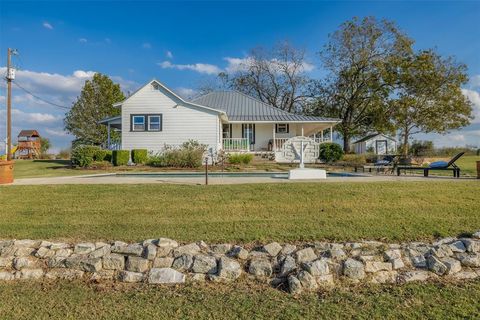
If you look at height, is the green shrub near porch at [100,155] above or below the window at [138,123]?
below

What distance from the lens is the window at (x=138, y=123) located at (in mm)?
20594

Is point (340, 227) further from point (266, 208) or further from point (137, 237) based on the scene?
point (137, 237)

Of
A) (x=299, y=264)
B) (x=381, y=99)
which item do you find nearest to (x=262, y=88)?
(x=381, y=99)

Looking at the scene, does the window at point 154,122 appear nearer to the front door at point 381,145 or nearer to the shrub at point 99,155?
the shrub at point 99,155

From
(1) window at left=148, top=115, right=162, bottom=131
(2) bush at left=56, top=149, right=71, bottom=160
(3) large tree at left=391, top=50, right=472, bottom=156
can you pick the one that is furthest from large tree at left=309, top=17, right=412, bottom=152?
(2) bush at left=56, top=149, right=71, bottom=160

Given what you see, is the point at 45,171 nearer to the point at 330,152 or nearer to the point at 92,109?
the point at 330,152

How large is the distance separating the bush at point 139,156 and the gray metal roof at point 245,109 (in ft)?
21.3

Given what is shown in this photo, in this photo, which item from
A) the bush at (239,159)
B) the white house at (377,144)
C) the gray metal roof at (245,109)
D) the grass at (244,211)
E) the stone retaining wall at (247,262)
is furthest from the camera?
the white house at (377,144)

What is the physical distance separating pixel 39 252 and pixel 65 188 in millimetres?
3335

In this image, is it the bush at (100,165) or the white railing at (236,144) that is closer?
the bush at (100,165)

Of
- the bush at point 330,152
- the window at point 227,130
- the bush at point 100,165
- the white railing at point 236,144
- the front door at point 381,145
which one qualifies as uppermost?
the window at point 227,130

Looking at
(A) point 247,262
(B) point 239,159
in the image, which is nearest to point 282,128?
(B) point 239,159

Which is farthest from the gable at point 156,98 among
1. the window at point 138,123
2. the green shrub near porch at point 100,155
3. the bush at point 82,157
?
the bush at point 82,157

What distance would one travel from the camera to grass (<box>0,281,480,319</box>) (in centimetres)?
366
